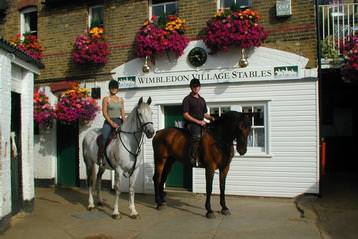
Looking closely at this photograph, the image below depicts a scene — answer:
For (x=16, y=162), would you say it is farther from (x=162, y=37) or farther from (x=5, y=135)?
(x=162, y=37)

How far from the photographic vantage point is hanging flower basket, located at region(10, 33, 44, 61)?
13.1m

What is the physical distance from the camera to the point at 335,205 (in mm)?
9094

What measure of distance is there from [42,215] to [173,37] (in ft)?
18.0

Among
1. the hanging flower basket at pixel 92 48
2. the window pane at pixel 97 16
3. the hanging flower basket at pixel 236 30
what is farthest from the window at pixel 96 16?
the hanging flower basket at pixel 236 30

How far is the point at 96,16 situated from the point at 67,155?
14.5 feet

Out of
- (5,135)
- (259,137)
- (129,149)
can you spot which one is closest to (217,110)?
(259,137)

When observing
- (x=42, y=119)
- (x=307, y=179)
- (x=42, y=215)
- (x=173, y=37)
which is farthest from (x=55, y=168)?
(x=307, y=179)

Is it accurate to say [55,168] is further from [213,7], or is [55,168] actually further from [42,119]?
[213,7]

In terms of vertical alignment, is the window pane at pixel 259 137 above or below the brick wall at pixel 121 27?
below

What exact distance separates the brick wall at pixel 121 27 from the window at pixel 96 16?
0.19m

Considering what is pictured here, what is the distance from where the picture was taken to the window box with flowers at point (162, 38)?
11.0 m

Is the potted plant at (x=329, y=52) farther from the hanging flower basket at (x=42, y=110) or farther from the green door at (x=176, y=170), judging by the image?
the hanging flower basket at (x=42, y=110)

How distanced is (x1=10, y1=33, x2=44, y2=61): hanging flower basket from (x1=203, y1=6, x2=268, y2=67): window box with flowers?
5821 millimetres

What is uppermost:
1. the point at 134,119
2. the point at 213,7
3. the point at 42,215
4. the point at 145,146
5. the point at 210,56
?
the point at 213,7
